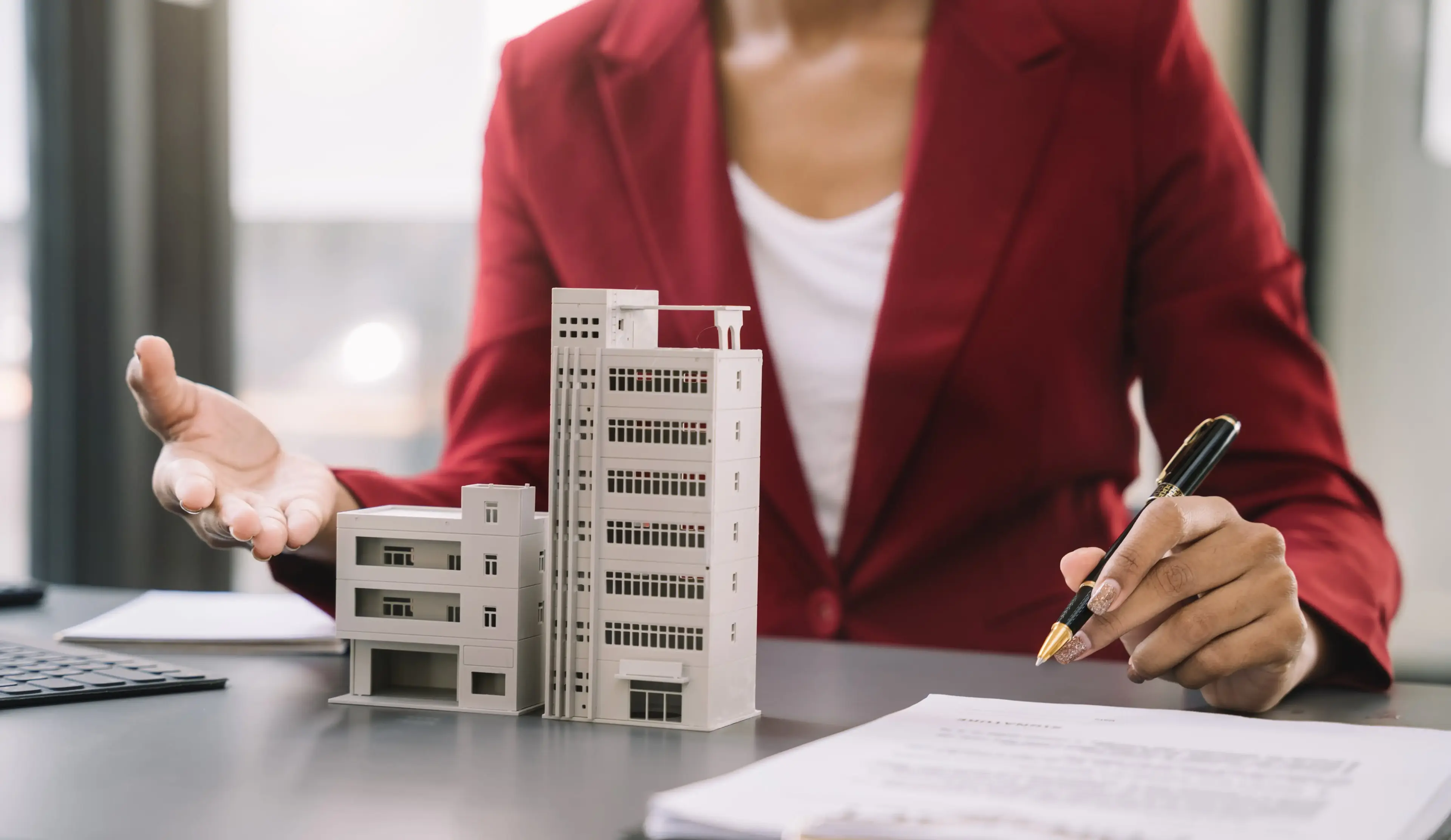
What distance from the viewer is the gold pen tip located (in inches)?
36.9

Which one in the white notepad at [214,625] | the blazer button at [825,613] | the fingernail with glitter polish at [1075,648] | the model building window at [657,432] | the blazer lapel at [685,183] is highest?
the blazer lapel at [685,183]

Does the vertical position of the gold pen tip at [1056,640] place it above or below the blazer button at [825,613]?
above

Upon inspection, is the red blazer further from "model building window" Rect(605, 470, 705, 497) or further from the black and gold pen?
"model building window" Rect(605, 470, 705, 497)

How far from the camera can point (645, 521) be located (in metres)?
0.96

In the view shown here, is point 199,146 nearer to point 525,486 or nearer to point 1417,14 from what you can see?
point 525,486

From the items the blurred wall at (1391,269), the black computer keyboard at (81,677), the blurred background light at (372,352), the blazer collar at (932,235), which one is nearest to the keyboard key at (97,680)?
the black computer keyboard at (81,677)

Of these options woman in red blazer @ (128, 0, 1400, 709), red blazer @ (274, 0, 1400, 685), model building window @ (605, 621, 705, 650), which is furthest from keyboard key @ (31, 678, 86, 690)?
red blazer @ (274, 0, 1400, 685)

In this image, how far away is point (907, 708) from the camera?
1.00 meters

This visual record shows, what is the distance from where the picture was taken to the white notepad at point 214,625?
1282 mm

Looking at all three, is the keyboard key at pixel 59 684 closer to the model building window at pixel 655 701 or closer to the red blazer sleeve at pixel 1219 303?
the model building window at pixel 655 701

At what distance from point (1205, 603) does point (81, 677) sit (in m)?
0.86

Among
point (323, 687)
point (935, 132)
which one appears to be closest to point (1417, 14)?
point (935, 132)

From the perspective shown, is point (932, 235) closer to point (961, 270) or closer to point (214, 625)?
point (961, 270)

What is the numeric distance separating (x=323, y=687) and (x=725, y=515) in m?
0.39
